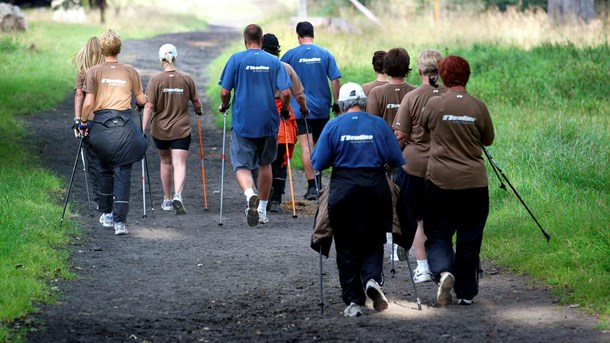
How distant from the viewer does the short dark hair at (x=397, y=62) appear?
1001 cm

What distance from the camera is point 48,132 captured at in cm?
2016

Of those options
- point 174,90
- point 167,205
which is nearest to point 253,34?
point 174,90

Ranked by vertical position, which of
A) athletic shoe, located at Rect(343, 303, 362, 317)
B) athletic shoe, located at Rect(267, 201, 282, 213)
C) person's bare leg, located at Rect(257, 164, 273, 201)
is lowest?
athletic shoe, located at Rect(267, 201, 282, 213)

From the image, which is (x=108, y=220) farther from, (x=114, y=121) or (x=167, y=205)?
(x=167, y=205)

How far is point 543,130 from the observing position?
1620 centimetres

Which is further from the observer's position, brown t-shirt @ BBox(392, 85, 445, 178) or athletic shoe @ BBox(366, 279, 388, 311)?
brown t-shirt @ BBox(392, 85, 445, 178)

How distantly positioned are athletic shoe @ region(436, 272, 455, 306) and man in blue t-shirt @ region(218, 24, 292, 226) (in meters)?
3.73

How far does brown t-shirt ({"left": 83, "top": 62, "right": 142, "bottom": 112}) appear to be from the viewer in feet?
38.4

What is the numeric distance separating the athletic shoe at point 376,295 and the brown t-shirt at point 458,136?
0.92 m

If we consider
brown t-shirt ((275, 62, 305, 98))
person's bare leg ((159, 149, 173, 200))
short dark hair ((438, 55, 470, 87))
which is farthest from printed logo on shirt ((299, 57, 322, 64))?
short dark hair ((438, 55, 470, 87))

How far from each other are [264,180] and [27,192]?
279 centimetres

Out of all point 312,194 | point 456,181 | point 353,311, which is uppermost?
point 456,181

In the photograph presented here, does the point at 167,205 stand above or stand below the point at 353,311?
below

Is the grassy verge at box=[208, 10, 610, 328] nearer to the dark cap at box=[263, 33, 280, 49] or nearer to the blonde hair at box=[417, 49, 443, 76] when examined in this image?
the blonde hair at box=[417, 49, 443, 76]
